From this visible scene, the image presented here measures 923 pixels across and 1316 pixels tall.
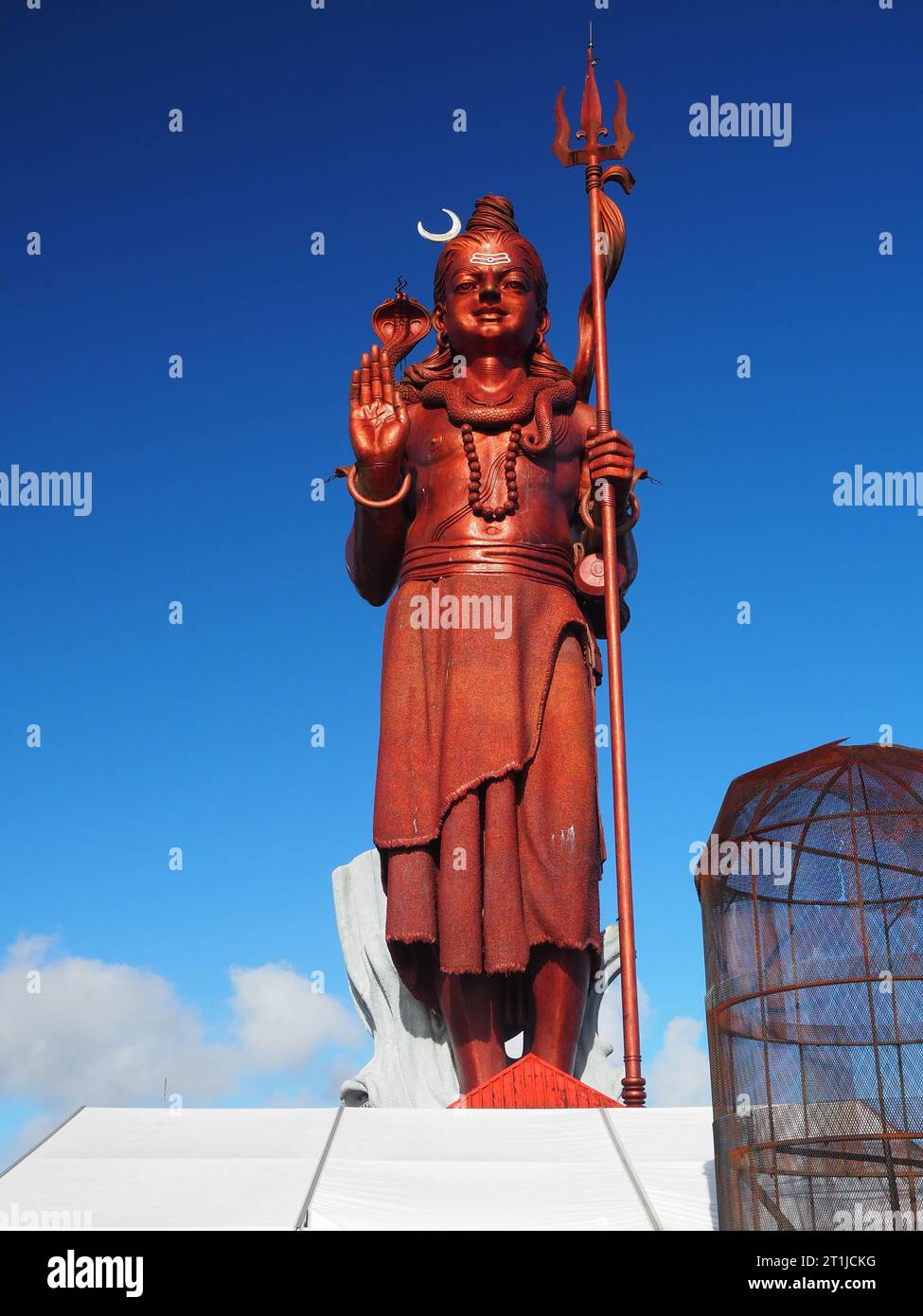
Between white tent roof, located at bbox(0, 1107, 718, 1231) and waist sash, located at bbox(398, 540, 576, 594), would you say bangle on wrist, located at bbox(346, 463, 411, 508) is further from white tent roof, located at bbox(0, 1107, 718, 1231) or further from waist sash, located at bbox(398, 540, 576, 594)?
white tent roof, located at bbox(0, 1107, 718, 1231)

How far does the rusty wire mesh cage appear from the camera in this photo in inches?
170

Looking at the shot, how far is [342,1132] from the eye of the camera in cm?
577

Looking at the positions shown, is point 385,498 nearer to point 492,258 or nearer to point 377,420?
point 377,420

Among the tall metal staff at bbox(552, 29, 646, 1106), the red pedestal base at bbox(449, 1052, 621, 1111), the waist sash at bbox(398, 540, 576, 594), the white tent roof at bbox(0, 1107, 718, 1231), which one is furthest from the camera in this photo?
the waist sash at bbox(398, 540, 576, 594)

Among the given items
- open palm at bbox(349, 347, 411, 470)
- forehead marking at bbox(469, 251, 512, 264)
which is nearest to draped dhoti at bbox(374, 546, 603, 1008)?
open palm at bbox(349, 347, 411, 470)

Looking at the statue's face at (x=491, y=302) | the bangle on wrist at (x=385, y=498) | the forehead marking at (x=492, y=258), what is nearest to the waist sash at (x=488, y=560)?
the bangle on wrist at (x=385, y=498)

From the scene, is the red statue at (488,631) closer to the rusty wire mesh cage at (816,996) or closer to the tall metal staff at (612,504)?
the tall metal staff at (612,504)

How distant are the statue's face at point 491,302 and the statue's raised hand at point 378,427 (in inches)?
20.9

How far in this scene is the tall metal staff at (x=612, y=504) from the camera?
743cm

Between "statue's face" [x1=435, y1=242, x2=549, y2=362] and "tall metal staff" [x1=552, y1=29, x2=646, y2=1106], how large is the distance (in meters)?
0.48


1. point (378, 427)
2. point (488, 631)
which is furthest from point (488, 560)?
point (378, 427)
